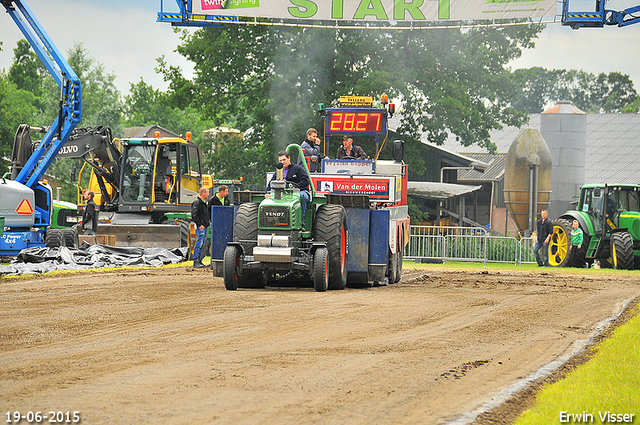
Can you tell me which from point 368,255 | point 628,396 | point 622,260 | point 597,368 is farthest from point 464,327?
point 622,260

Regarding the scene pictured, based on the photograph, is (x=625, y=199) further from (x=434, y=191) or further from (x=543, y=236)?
(x=434, y=191)

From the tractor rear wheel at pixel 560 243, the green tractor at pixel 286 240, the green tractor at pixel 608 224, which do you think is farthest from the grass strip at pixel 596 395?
the tractor rear wheel at pixel 560 243

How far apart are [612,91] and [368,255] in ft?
366

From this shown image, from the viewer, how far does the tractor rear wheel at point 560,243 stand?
25.7 meters

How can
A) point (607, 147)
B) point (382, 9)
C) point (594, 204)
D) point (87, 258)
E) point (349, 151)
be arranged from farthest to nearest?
1. point (607, 147)
2. point (594, 204)
3. point (382, 9)
4. point (87, 258)
5. point (349, 151)

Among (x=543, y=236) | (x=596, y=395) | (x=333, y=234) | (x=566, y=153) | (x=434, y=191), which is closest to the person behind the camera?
(x=596, y=395)

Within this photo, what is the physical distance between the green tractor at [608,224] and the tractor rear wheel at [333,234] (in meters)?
12.6

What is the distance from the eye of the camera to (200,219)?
20203 mm

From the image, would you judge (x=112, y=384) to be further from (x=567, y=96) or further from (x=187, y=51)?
(x=567, y=96)

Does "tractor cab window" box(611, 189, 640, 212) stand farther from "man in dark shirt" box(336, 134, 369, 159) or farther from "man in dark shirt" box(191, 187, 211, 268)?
"man in dark shirt" box(191, 187, 211, 268)

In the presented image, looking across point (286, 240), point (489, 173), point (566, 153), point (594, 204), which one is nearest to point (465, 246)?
point (594, 204)

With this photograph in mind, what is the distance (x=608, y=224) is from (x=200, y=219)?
12505 millimetres

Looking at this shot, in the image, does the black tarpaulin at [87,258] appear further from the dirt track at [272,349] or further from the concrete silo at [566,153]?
the concrete silo at [566,153]

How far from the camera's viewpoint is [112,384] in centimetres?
627
